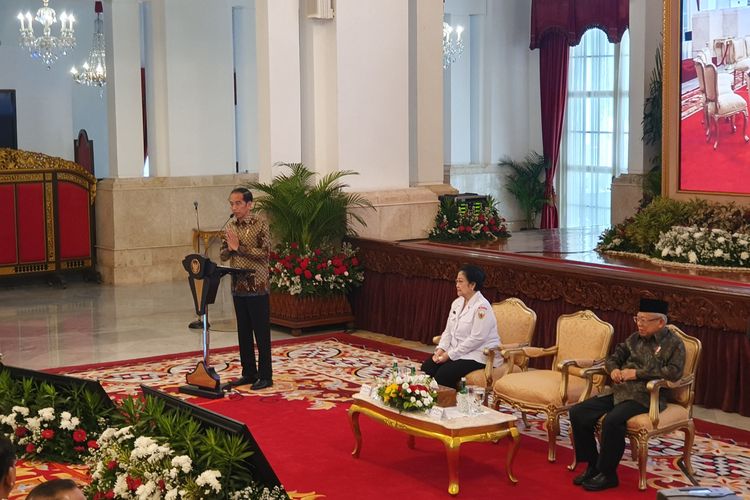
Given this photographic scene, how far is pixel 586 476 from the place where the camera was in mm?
6578

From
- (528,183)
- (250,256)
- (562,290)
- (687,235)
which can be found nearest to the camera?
(250,256)

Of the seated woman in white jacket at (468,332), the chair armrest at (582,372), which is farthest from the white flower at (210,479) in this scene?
the seated woman in white jacket at (468,332)

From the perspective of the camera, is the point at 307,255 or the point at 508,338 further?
the point at 307,255

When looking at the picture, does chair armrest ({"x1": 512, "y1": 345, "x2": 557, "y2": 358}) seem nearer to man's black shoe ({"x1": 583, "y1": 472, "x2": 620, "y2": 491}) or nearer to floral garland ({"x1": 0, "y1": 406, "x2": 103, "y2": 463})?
man's black shoe ({"x1": 583, "y1": 472, "x2": 620, "y2": 491})

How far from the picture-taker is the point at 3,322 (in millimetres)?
12883

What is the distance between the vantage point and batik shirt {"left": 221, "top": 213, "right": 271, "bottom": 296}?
8.91 m

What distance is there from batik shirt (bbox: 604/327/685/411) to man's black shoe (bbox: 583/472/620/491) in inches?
18.6

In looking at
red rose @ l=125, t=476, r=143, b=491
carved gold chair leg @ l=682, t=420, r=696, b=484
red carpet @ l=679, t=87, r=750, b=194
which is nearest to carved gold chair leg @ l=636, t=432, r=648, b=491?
carved gold chair leg @ l=682, t=420, r=696, b=484

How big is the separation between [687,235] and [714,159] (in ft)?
4.60

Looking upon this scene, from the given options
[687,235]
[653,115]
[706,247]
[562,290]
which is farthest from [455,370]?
[653,115]

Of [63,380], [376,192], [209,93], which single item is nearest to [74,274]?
[209,93]

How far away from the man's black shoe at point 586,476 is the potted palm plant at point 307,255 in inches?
211

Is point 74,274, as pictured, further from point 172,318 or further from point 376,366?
point 376,366

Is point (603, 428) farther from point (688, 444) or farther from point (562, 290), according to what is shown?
point (562, 290)
